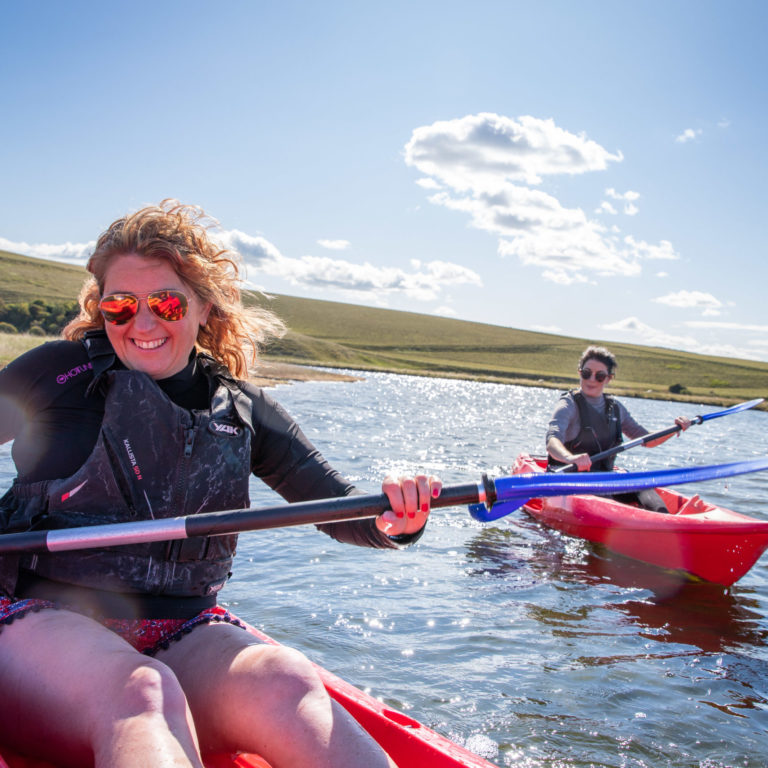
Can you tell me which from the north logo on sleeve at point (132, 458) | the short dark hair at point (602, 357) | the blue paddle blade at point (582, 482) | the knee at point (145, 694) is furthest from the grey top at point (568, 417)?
the knee at point (145, 694)

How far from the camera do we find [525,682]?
5.00 meters

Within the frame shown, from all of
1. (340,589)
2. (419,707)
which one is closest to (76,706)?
(419,707)

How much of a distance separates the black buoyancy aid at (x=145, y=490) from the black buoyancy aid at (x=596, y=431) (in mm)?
7039

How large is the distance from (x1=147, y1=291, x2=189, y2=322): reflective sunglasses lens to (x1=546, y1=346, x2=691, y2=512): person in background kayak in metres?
6.56

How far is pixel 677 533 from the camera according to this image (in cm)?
756

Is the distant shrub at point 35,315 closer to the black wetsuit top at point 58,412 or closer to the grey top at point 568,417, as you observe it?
the grey top at point 568,417

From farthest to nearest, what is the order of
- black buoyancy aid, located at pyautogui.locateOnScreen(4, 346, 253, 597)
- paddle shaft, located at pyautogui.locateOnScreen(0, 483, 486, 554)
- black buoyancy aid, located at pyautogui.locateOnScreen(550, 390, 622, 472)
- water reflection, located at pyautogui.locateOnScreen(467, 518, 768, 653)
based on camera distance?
black buoyancy aid, located at pyautogui.locateOnScreen(550, 390, 622, 472)
water reflection, located at pyautogui.locateOnScreen(467, 518, 768, 653)
black buoyancy aid, located at pyautogui.locateOnScreen(4, 346, 253, 597)
paddle shaft, located at pyautogui.locateOnScreen(0, 483, 486, 554)

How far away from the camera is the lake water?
14.4ft

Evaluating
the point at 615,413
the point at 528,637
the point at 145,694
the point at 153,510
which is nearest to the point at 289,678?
the point at 145,694

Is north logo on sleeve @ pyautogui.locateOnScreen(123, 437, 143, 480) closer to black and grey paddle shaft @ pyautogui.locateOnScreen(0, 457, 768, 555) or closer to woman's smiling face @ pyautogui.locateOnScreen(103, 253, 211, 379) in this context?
black and grey paddle shaft @ pyautogui.locateOnScreen(0, 457, 768, 555)

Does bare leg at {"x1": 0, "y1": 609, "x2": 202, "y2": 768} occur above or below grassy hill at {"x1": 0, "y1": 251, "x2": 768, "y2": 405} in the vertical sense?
below

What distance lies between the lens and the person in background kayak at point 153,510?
189cm

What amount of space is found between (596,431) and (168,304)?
23.7 feet

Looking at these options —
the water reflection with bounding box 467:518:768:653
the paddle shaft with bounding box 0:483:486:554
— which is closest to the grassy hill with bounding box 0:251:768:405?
the water reflection with bounding box 467:518:768:653
